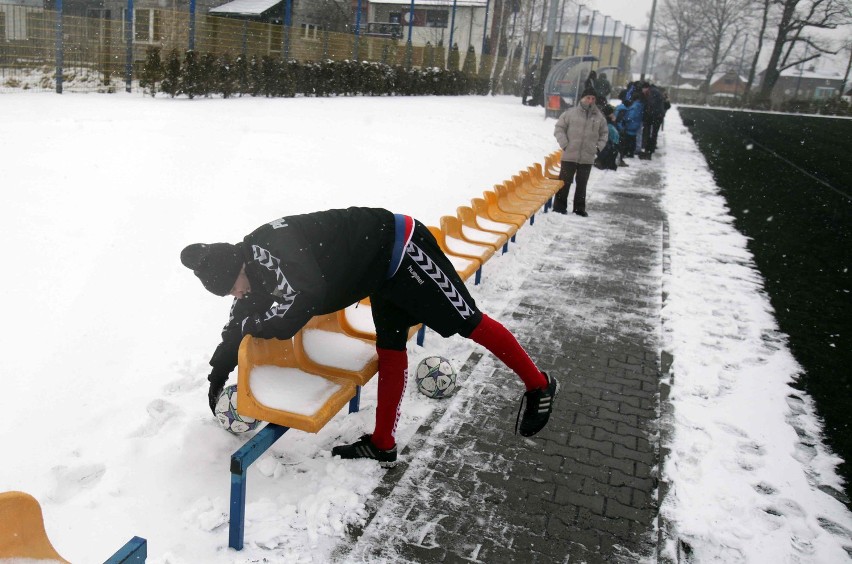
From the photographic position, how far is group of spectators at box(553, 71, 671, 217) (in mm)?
10062

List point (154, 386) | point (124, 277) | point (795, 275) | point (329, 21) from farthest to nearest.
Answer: point (329, 21), point (795, 275), point (124, 277), point (154, 386)

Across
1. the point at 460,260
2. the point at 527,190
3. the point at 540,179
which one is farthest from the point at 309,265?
the point at 540,179

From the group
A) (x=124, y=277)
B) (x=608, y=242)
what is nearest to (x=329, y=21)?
(x=608, y=242)

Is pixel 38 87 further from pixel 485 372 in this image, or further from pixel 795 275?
pixel 795 275

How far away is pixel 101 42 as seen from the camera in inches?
579

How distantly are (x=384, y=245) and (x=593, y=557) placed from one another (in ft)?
5.55

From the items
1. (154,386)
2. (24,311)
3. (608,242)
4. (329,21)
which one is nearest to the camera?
(154,386)

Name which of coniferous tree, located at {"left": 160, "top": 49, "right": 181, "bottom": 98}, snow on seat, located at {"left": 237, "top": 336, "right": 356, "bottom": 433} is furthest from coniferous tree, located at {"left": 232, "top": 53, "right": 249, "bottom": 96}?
snow on seat, located at {"left": 237, "top": 336, "right": 356, "bottom": 433}

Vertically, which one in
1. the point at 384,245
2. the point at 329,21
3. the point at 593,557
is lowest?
the point at 593,557

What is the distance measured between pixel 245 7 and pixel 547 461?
95.3 ft

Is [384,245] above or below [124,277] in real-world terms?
above

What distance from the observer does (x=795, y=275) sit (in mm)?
8398

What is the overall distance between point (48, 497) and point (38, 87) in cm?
1321

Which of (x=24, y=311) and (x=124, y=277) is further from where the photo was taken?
(x=124, y=277)
